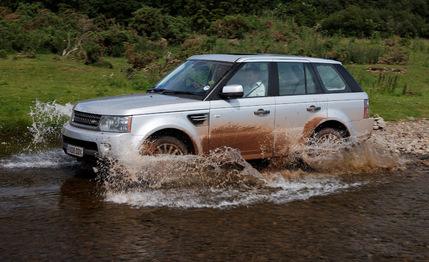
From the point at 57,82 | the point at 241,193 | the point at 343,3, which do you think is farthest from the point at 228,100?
the point at 343,3

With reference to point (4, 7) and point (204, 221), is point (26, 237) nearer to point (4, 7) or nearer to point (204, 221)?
point (204, 221)

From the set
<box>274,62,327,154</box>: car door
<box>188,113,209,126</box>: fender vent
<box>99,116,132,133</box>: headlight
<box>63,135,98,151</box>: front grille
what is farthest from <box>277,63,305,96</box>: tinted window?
<box>63,135,98,151</box>: front grille

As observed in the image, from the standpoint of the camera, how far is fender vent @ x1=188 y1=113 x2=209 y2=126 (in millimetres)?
8342

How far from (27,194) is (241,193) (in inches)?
107

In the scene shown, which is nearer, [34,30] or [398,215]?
[398,215]

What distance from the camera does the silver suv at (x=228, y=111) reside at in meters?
8.01

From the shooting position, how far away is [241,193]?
27.2 feet

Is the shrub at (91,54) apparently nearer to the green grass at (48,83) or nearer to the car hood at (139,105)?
the green grass at (48,83)

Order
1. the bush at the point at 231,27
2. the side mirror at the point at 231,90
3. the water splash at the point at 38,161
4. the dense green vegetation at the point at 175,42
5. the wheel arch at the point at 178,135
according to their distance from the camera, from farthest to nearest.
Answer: the bush at the point at 231,27 < the dense green vegetation at the point at 175,42 < the water splash at the point at 38,161 < the side mirror at the point at 231,90 < the wheel arch at the point at 178,135

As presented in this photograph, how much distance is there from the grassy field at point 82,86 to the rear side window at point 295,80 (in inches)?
246

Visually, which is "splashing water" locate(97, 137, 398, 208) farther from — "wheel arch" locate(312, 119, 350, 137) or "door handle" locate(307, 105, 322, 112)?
"door handle" locate(307, 105, 322, 112)

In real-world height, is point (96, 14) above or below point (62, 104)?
above

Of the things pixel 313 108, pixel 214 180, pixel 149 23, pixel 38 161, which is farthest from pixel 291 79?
pixel 149 23

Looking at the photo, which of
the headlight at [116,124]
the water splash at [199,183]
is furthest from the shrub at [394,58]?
the headlight at [116,124]
